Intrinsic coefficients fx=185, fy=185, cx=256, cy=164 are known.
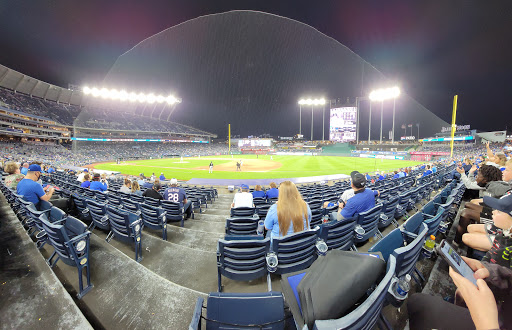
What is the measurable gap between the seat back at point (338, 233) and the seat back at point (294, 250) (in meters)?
0.30

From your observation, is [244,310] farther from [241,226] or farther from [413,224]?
[241,226]

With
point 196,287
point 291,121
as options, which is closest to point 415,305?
point 196,287

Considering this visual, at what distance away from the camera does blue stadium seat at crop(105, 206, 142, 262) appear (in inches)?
137

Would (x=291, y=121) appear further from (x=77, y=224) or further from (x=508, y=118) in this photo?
(x=77, y=224)

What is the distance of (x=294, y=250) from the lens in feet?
9.21

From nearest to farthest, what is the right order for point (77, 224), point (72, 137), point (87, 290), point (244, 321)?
point (244, 321) < point (87, 290) < point (77, 224) < point (72, 137)

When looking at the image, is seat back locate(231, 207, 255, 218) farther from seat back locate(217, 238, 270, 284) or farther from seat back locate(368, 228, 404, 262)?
seat back locate(368, 228, 404, 262)

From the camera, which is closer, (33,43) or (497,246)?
(497,246)

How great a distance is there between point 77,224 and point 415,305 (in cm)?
455

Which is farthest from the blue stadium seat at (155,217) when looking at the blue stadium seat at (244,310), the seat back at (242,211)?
the blue stadium seat at (244,310)

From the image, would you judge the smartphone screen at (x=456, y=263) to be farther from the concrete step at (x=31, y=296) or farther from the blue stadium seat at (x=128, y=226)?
the blue stadium seat at (x=128, y=226)

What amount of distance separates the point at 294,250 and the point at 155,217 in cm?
355

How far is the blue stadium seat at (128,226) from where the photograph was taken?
137 inches

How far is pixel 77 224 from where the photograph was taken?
3.02 meters
